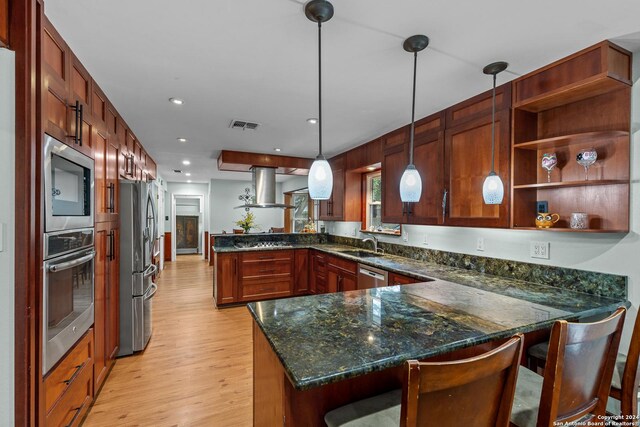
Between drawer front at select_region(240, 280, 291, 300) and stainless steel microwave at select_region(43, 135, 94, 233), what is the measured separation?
2620mm

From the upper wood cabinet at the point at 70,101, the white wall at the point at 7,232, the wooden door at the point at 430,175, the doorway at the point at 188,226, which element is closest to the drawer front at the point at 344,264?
the wooden door at the point at 430,175

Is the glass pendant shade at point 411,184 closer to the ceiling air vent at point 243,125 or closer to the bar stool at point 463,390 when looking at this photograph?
the bar stool at point 463,390

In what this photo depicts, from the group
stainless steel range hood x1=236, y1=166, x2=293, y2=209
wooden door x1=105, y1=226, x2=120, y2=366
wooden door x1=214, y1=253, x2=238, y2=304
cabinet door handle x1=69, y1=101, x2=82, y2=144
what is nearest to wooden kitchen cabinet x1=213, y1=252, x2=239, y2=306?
wooden door x1=214, y1=253, x2=238, y2=304

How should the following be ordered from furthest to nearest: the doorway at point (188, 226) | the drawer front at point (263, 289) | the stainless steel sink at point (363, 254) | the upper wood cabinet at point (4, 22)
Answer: the doorway at point (188, 226)
the drawer front at point (263, 289)
the stainless steel sink at point (363, 254)
the upper wood cabinet at point (4, 22)

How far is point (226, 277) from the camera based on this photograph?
4234 mm

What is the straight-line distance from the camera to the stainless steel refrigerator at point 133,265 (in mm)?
2713

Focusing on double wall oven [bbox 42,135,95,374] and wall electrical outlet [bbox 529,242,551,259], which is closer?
double wall oven [bbox 42,135,95,374]

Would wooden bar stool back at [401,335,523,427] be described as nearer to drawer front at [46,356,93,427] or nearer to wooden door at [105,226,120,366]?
drawer front at [46,356,93,427]

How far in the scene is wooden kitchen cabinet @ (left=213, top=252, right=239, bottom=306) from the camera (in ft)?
13.8

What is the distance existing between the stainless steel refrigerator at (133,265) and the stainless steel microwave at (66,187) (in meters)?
0.76

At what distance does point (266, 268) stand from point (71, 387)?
281 cm

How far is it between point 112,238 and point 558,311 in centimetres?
319

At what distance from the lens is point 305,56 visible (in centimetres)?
185

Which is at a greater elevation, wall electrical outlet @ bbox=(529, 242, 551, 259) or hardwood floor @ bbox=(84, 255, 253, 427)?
wall electrical outlet @ bbox=(529, 242, 551, 259)
